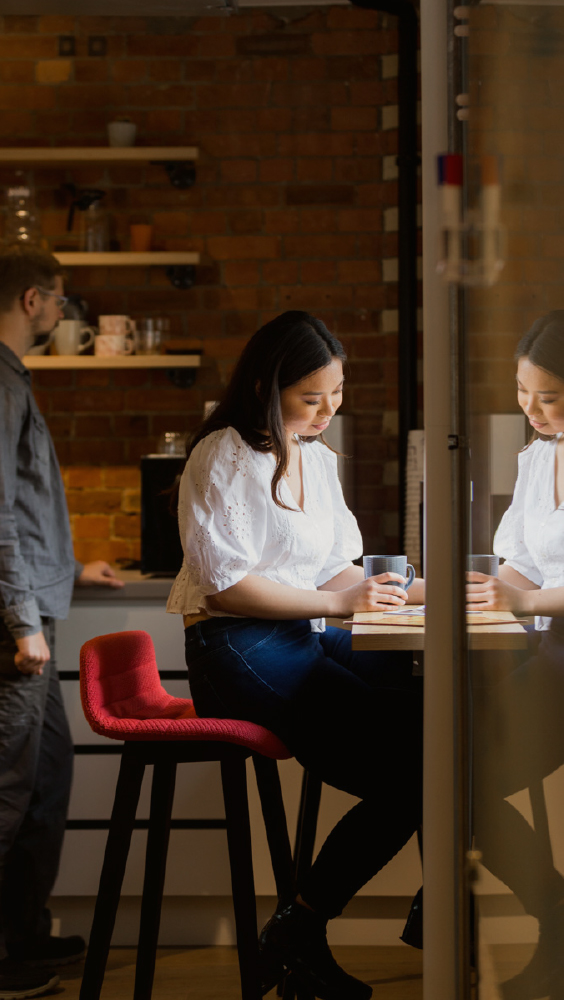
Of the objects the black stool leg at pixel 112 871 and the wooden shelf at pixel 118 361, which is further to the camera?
the wooden shelf at pixel 118 361

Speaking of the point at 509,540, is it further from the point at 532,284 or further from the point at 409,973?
the point at 409,973

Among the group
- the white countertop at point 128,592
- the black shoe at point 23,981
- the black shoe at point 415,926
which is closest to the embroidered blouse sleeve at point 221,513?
the black shoe at point 415,926

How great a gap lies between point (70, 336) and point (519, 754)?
2.31 metres

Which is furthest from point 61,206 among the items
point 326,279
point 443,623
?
point 443,623

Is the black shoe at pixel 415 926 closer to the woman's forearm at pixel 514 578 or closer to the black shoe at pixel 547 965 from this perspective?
the black shoe at pixel 547 965

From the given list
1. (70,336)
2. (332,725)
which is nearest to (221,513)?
(332,725)

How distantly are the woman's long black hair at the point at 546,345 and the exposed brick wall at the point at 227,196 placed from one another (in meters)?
2.16

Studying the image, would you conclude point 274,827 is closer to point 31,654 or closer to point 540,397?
point 31,654

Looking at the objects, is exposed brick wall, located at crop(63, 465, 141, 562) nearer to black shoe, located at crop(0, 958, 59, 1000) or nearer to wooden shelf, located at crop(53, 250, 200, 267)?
wooden shelf, located at crop(53, 250, 200, 267)

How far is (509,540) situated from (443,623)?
158 mm

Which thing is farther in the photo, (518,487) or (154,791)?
(154,791)

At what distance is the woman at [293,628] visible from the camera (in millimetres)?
1537

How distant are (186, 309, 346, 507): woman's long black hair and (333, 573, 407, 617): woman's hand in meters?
0.21

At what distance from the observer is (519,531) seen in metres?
0.96
